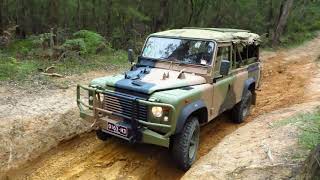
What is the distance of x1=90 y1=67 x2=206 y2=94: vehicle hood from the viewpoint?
5621mm

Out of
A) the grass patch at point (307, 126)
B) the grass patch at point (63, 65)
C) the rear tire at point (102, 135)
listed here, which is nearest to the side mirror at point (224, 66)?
the grass patch at point (307, 126)

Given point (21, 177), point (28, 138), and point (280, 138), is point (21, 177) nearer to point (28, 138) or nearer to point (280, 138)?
point (28, 138)

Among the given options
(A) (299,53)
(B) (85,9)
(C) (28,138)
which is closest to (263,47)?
(A) (299,53)

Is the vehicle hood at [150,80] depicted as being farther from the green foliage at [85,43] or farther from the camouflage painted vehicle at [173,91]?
the green foliage at [85,43]

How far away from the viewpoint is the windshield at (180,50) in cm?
664

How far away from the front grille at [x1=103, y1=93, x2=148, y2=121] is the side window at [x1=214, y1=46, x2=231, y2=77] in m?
1.70

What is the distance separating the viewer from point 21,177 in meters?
5.75

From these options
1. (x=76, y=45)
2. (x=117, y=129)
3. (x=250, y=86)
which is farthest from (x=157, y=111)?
(x=76, y=45)

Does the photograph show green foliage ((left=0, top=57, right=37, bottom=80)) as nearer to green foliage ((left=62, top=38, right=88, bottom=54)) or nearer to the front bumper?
green foliage ((left=62, top=38, right=88, bottom=54))

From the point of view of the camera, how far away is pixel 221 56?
689 cm

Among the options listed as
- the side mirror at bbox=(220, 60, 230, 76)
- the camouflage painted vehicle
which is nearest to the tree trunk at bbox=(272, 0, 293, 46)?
the camouflage painted vehicle

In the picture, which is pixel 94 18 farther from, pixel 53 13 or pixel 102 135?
pixel 102 135

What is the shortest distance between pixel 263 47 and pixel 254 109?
32.3 ft

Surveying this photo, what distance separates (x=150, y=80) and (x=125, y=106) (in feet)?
2.20
